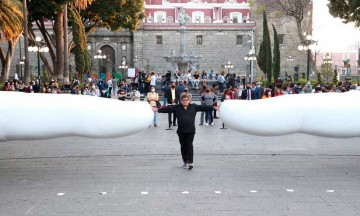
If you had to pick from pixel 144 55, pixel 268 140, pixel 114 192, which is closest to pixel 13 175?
pixel 114 192

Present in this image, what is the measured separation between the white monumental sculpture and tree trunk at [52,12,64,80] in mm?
21209

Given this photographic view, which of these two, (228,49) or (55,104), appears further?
(228,49)

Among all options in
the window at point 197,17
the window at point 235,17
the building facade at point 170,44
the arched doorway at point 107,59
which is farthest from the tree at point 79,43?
the window at point 235,17

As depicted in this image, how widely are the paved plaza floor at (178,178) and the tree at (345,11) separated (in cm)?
1119

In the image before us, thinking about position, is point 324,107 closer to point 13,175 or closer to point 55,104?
point 55,104

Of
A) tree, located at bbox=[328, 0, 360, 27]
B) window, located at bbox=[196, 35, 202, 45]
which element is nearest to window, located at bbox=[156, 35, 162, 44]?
window, located at bbox=[196, 35, 202, 45]

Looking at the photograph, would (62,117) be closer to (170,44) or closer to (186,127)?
(186,127)

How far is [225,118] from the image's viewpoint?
884 centimetres

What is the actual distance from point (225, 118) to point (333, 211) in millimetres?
2905

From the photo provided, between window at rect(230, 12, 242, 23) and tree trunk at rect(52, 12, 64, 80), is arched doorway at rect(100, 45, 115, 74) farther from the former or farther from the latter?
tree trunk at rect(52, 12, 64, 80)

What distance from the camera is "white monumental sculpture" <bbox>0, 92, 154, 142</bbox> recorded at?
8.15 m

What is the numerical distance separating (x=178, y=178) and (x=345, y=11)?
1821 centimetres

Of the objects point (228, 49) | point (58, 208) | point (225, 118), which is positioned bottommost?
point (58, 208)

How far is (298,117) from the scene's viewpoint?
28.0 feet
